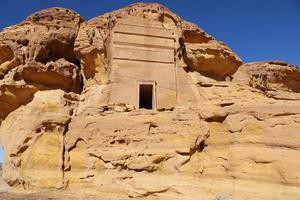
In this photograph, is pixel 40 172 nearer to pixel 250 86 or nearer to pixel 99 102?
pixel 99 102

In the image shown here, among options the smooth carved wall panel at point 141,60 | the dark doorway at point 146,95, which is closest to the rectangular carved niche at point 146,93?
the dark doorway at point 146,95

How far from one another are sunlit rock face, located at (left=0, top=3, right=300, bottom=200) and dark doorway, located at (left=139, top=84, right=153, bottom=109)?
4 cm

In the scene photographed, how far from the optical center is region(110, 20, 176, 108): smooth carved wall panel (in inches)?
583

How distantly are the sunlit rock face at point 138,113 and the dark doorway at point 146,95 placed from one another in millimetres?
43

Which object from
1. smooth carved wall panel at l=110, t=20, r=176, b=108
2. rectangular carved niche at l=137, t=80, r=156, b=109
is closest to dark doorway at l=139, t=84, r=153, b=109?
rectangular carved niche at l=137, t=80, r=156, b=109

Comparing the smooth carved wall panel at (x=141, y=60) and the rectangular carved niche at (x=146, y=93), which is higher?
the smooth carved wall panel at (x=141, y=60)

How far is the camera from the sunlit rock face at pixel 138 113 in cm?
1038

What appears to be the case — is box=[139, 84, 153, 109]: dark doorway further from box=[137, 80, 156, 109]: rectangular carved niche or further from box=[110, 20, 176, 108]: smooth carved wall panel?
box=[110, 20, 176, 108]: smooth carved wall panel

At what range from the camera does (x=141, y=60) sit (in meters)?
15.3

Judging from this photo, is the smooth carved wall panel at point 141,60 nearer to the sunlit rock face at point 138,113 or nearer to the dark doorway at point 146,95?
the sunlit rock face at point 138,113

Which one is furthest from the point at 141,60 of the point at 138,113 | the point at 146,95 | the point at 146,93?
the point at 138,113

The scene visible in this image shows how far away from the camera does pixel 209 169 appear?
1088 centimetres

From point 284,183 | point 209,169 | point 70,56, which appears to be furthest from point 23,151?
point 284,183

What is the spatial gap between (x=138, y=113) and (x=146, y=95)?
152 inches
